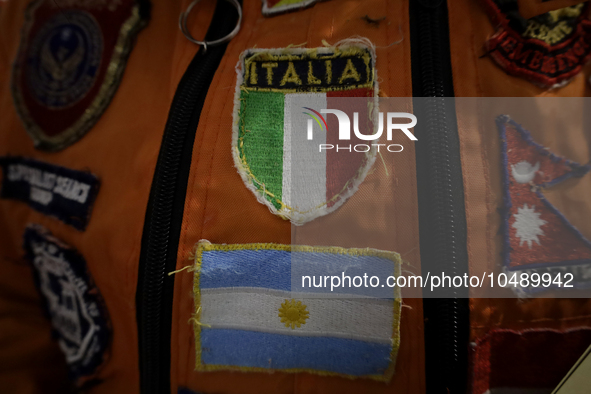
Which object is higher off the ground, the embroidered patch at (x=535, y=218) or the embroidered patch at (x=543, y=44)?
the embroidered patch at (x=543, y=44)

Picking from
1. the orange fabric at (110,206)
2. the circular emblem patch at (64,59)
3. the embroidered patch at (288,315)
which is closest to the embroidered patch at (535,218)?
the embroidered patch at (288,315)

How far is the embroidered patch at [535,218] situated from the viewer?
1.00ft

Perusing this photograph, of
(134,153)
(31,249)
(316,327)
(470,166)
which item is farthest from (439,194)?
(31,249)

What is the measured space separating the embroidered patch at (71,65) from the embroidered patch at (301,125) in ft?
0.59

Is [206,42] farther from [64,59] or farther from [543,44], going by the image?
[543,44]

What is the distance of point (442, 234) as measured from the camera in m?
0.31

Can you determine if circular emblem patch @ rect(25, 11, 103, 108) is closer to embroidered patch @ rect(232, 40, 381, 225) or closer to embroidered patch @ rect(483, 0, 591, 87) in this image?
embroidered patch @ rect(232, 40, 381, 225)

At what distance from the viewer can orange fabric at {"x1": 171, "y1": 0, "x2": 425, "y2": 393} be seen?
0.33 m

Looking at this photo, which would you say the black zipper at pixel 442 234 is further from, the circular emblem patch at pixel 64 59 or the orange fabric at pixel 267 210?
the circular emblem patch at pixel 64 59

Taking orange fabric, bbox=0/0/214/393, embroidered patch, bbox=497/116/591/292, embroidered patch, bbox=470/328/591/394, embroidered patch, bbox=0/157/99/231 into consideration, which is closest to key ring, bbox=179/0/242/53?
orange fabric, bbox=0/0/214/393

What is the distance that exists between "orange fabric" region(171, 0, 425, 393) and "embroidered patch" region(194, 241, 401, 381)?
1 centimetres

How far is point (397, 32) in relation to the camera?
1.19ft

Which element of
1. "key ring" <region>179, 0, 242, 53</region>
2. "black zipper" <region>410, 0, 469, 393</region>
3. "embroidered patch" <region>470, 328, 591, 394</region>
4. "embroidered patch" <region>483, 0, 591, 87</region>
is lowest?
"embroidered patch" <region>470, 328, 591, 394</region>

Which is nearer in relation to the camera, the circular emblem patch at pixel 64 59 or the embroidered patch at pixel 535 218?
the embroidered patch at pixel 535 218
